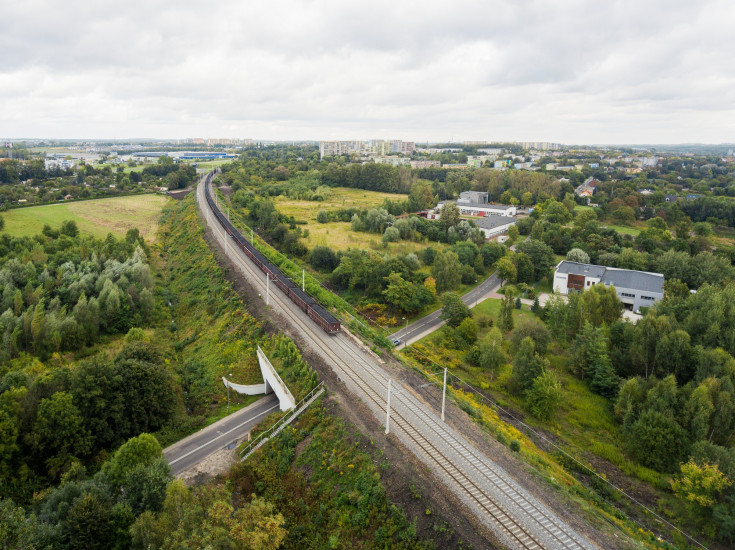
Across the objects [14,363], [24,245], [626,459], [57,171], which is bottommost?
[626,459]

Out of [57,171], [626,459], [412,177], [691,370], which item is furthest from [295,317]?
[57,171]

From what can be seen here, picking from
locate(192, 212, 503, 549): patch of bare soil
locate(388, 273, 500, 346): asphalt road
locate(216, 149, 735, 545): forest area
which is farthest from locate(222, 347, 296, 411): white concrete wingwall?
locate(388, 273, 500, 346): asphalt road

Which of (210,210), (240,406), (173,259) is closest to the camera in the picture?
(240,406)

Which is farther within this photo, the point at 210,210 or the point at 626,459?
the point at 210,210

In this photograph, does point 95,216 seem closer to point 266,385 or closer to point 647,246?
point 266,385

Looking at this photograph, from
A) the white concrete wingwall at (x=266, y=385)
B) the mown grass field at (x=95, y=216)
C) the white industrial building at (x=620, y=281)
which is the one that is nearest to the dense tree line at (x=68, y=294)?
the white concrete wingwall at (x=266, y=385)

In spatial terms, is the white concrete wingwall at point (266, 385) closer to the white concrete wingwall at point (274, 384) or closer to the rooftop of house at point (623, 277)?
the white concrete wingwall at point (274, 384)

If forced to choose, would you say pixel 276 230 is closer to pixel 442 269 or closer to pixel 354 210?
pixel 354 210
